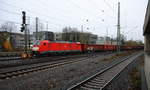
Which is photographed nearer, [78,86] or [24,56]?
[78,86]

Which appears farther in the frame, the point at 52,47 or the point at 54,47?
the point at 54,47

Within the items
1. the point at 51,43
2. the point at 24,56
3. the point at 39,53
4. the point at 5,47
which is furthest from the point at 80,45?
the point at 5,47

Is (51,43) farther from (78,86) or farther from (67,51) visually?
(78,86)

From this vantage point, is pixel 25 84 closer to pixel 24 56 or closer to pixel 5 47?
pixel 24 56

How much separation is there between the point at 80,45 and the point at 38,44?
13438mm

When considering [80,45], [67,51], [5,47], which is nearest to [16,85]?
[67,51]

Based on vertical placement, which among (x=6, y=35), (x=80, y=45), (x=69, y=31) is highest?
(x=69, y=31)

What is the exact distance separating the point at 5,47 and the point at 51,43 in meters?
20.1

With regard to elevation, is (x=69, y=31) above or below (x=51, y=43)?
above

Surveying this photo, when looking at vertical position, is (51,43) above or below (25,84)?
above

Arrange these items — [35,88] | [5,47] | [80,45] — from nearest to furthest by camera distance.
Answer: [35,88] → [80,45] → [5,47]

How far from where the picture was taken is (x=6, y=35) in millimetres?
37781

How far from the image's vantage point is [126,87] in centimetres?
697

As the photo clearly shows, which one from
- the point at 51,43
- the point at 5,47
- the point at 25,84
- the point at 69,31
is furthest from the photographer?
the point at 69,31
